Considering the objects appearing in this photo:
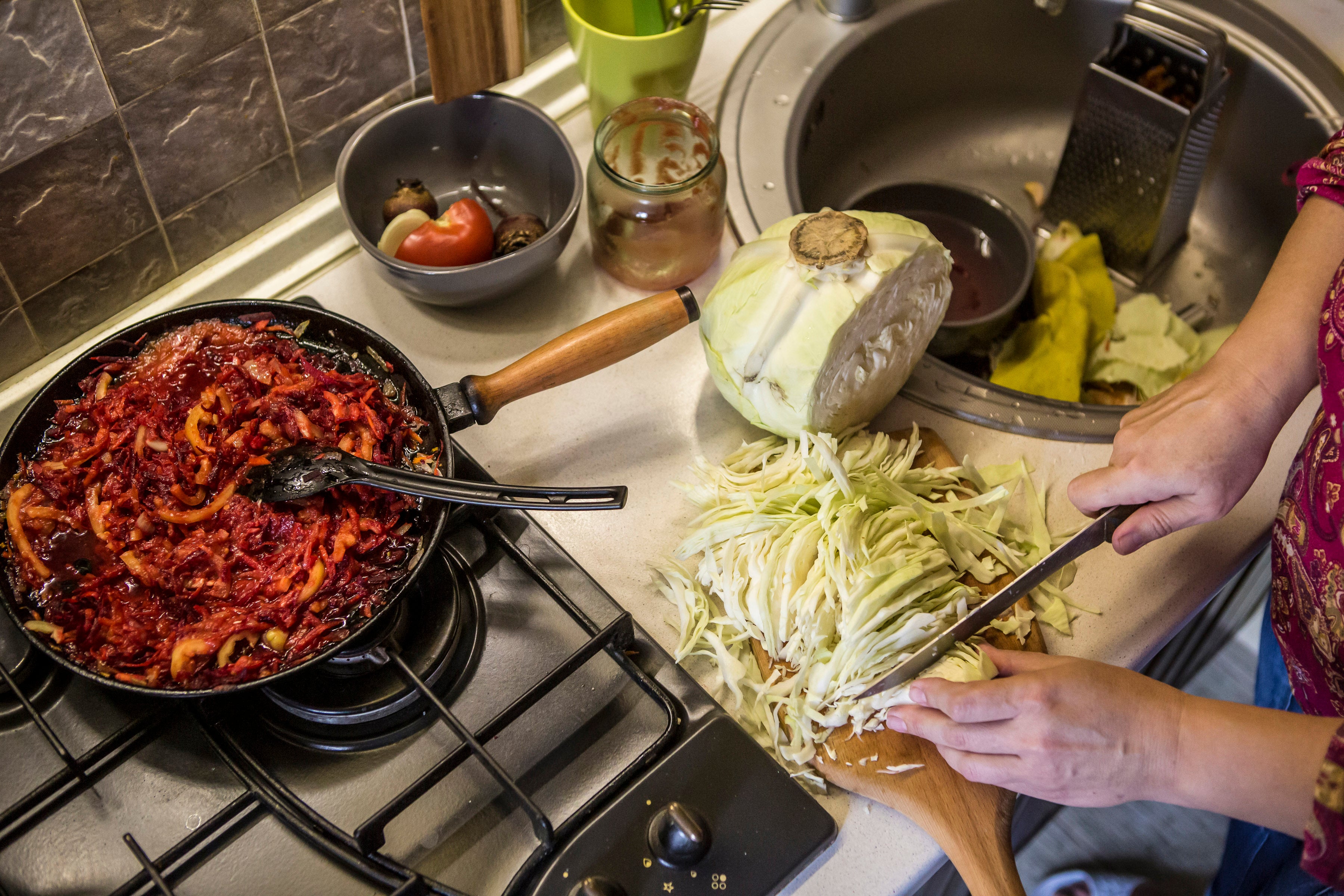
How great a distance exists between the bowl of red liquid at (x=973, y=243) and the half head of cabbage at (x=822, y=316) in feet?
1.30

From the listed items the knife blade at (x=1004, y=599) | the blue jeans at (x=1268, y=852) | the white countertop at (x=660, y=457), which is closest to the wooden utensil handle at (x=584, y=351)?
the white countertop at (x=660, y=457)

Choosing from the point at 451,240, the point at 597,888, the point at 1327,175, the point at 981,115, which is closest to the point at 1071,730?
the point at 597,888

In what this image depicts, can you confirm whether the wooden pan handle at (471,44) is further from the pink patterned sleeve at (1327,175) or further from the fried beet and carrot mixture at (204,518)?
the pink patterned sleeve at (1327,175)

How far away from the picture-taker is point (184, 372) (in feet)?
3.71

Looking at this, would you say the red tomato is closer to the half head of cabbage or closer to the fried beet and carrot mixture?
the fried beet and carrot mixture

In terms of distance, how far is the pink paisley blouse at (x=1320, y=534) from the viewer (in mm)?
993

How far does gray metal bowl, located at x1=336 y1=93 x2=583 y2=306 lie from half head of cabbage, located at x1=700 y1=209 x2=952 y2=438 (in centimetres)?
29

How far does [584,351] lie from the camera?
3.92ft

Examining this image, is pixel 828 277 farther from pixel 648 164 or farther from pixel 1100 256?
pixel 1100 256

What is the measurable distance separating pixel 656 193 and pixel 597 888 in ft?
2.76

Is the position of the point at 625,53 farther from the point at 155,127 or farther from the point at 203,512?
the point at 203,512

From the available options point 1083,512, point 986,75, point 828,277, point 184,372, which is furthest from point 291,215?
point 986,75

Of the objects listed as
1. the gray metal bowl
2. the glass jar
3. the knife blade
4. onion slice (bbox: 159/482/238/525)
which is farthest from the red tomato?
the knife blade

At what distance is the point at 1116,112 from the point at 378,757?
5.04ft
